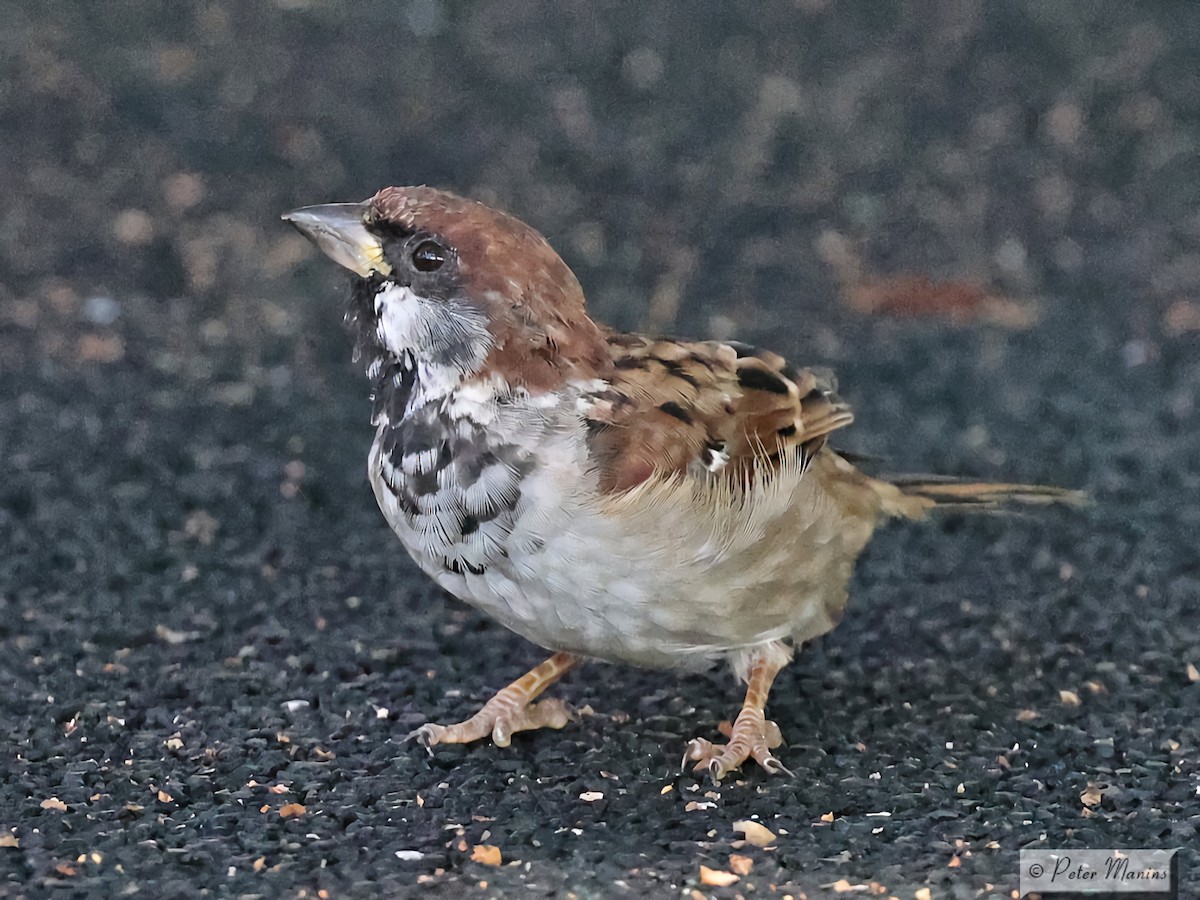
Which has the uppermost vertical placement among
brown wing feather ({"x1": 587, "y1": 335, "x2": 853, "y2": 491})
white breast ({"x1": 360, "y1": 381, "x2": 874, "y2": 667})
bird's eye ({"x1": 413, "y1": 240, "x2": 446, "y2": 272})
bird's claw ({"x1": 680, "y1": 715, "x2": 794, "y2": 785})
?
bird's eye ({"x1": 413, "y1": 240, "x2": 446, "y2": 272})

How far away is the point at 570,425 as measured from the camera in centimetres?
280

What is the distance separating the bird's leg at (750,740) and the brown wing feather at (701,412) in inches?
19.6

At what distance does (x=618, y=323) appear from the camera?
5398mm

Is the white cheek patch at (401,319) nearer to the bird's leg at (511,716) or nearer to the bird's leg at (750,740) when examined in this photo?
the bird's leg at (511,716)

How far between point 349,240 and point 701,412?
802mm

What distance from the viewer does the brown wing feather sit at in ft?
9.23

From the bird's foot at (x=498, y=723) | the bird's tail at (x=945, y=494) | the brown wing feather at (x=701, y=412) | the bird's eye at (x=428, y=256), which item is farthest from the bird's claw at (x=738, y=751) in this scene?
the bird's eye at (x=428, y=256)

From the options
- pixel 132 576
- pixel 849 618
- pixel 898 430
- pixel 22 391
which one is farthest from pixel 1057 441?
pixel 22 391

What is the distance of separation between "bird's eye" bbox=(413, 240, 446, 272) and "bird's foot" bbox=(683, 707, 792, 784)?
113 centimetres

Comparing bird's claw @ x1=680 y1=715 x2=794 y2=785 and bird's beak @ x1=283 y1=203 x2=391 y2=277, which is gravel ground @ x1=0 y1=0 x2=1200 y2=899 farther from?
bird's beak @ x1=283 y1=203 x2=391 y2=277

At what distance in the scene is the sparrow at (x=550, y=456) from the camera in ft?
9.00

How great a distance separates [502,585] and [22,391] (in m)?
2.73

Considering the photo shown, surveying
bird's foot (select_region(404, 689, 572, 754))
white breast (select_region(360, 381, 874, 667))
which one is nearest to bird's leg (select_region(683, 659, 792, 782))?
white breast (select_region(360, 381, 874, 667))

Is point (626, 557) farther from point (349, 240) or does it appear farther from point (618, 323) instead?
point (618, 323)
